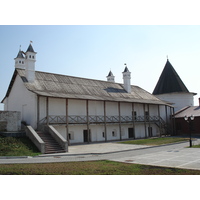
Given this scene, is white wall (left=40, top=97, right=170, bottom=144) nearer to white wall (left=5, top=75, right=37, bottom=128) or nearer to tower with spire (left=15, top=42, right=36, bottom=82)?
white wall (left=5, top=75, right=37, bottom=128)

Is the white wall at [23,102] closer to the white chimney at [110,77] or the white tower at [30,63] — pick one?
the white tower at [30,63]

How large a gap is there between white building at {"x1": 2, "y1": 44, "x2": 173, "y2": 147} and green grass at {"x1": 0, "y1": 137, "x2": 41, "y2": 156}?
147 inches

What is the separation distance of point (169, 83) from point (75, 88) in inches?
996

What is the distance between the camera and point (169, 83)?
151 ft

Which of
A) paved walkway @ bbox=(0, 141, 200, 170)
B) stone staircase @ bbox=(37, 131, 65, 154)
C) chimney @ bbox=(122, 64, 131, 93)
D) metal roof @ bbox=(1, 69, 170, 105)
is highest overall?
chimney @ bbox=(122, 64, 131, 93)

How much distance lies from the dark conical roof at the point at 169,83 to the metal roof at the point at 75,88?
1105 centimetres

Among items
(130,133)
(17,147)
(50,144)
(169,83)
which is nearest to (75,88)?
(130,133)

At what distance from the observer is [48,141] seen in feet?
62.1

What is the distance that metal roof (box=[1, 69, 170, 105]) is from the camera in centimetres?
2358

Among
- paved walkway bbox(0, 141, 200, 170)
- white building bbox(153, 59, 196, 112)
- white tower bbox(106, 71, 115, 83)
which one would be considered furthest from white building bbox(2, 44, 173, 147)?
white building bbox(153, 59, 196, 112)

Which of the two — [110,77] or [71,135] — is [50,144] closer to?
[71,135]

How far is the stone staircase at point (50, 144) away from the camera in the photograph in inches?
691
